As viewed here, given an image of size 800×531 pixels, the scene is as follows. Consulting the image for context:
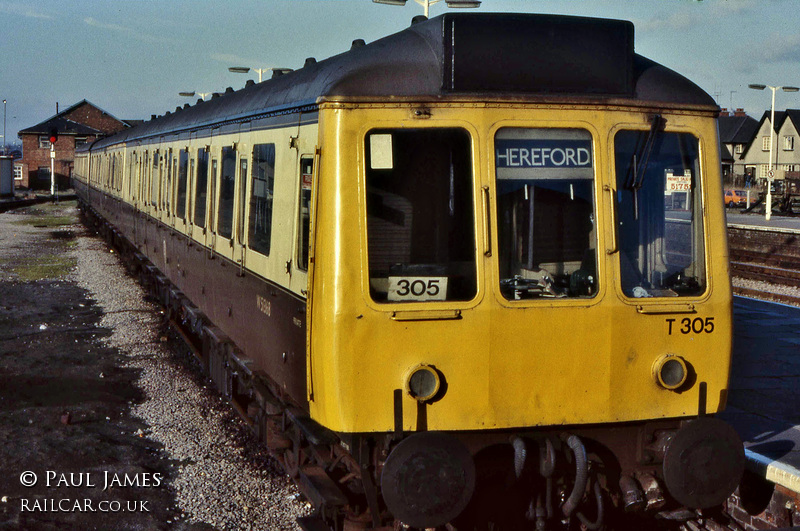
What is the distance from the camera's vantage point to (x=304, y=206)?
5691 millimetres

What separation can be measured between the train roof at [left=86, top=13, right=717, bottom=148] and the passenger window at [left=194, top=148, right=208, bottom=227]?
14.1 feet

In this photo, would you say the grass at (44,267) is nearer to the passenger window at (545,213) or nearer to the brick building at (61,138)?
the passenger window at (545,213)

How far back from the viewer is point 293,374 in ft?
19.0

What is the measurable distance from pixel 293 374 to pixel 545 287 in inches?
66.6

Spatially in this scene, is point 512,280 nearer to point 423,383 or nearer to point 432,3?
point 423,383

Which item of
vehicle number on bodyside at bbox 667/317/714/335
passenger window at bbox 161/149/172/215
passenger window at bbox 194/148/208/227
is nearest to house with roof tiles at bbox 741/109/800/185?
passenger window at bbox 161/149/172/215

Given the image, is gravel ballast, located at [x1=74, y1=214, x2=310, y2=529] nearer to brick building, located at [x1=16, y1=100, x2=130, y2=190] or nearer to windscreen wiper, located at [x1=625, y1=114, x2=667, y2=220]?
windscreen wiper, located at [x1=625, y1=114, x2=667, y2=220]

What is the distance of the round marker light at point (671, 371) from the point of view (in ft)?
17.3

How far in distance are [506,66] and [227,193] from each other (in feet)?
12.5

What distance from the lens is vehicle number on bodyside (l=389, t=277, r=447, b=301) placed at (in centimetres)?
502

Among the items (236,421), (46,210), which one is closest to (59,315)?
(236,421)

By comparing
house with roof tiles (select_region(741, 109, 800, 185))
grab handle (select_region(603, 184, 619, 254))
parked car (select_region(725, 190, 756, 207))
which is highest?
house with roof tiles (select_region(741, 109, 800, 185))

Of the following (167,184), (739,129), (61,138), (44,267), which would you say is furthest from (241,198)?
(739,129)

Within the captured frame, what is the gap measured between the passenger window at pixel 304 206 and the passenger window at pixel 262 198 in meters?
0.84
